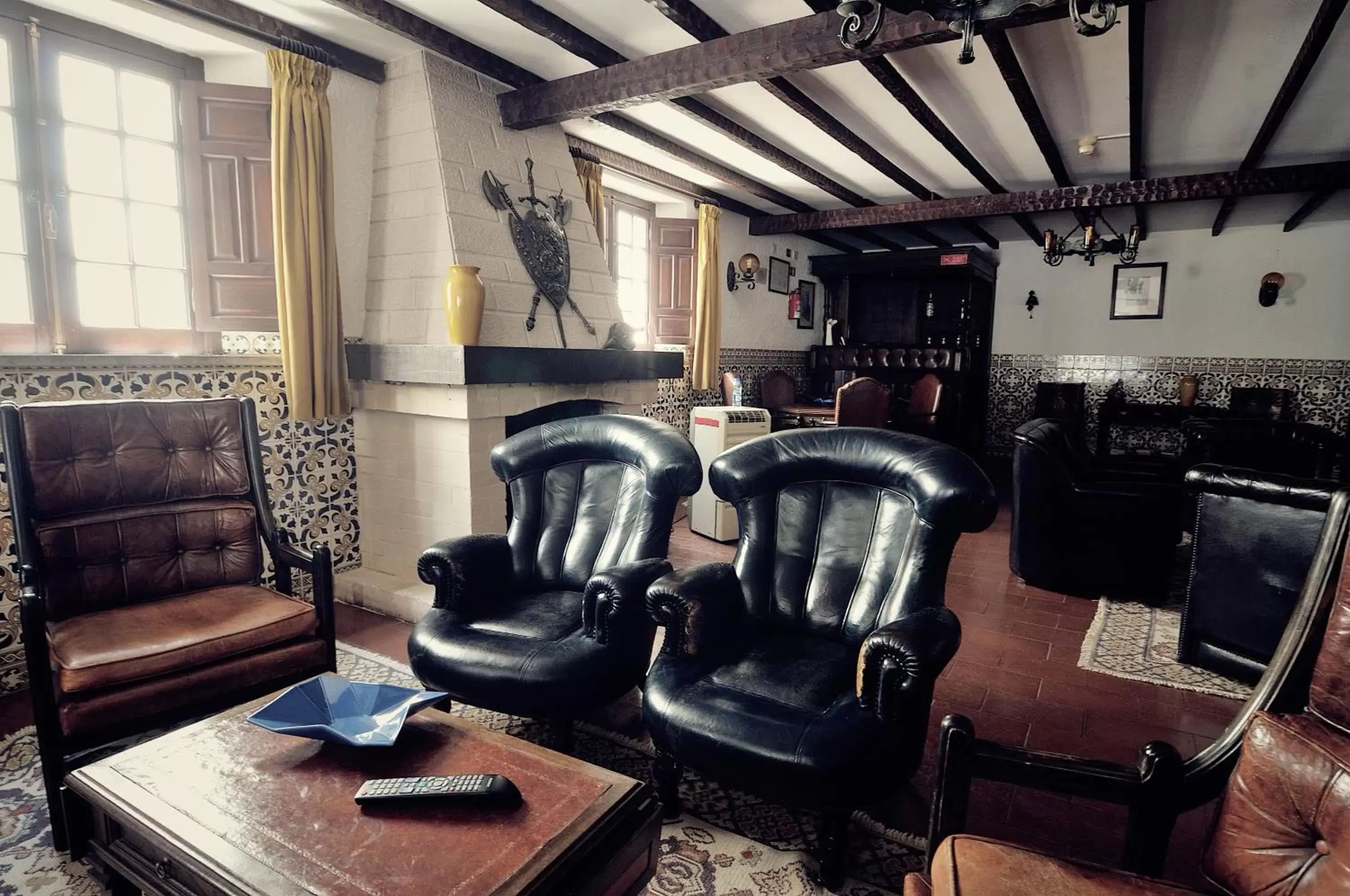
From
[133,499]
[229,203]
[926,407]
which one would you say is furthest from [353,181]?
[926,407]

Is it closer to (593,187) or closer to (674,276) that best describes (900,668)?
(593,187)

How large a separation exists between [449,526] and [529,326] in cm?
119

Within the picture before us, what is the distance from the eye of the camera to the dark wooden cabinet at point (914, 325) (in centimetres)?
820

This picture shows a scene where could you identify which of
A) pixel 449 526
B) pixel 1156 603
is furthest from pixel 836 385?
pixel 449 526

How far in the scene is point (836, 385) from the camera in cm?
892

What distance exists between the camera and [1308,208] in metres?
6.61

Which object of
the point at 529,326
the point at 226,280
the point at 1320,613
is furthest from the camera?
the point at 529,326

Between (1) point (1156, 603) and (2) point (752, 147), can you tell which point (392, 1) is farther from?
(1) point (1156, 603)

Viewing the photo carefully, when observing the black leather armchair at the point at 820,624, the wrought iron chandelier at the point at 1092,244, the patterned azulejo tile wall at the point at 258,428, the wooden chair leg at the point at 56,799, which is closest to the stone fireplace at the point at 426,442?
the patterned azulejo tile wall at the point at 258,428

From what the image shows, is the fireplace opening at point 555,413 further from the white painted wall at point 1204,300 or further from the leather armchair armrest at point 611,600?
the white painted wall at point 1204,300

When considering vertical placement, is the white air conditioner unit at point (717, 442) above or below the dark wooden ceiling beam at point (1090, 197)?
below

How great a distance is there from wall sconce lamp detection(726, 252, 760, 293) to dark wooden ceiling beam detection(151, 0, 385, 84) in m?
3.99

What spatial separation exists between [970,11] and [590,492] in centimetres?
204

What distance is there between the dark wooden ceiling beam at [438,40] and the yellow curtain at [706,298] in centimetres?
251
